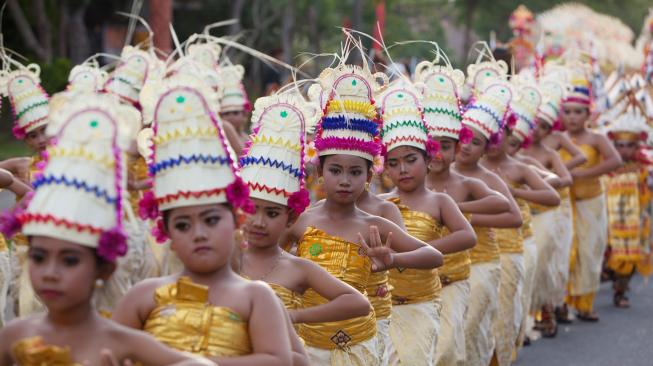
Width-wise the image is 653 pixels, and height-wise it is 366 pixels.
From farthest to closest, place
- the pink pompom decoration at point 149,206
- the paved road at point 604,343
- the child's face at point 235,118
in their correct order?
the child's face at point 235,118, the paved road at point 604,343, the pink pompom decoration at point 149,206

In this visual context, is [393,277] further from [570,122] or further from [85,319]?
[570,122]

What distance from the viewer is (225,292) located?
4.64m

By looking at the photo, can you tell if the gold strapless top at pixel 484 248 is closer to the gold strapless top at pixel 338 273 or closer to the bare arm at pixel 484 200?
the bare arm at pixel 484 200

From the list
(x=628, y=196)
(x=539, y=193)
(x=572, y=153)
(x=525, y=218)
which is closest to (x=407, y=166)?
(x=539, y=193)

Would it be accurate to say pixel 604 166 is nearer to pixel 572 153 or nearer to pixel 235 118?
pixel 572 153

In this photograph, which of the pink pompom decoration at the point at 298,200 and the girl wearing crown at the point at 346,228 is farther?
the girl wearing crown at the point at 346,228

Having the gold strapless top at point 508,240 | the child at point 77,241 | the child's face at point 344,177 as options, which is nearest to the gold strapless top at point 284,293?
the child's face at point 344,177

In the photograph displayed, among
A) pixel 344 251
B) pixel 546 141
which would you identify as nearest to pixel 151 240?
pixel 344 251

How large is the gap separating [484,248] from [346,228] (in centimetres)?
274

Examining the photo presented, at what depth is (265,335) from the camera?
4555 millimetres

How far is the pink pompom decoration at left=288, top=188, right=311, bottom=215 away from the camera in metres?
5.97

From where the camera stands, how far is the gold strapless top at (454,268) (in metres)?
8.55

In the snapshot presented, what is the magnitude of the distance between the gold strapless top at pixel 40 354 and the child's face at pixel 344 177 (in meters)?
2.94

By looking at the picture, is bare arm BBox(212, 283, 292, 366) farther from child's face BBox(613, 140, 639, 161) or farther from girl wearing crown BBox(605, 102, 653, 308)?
child's face BBox(613, 140, 639, 161)
